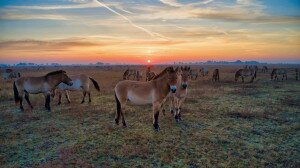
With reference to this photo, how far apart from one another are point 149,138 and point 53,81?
822 cm

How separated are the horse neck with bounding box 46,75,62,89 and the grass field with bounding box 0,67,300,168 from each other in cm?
153

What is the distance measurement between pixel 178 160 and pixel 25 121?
853cm

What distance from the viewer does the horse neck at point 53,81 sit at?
14.9m

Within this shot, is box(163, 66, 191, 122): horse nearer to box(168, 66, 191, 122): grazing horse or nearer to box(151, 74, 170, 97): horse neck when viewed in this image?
box(168, 66, 191, 122): grazing horse

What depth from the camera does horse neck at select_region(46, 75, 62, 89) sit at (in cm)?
1485

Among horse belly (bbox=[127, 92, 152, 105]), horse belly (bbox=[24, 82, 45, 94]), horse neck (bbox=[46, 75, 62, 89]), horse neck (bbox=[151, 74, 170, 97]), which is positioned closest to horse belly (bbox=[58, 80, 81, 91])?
horse neck (bbox=[46, 75, 62, 89])

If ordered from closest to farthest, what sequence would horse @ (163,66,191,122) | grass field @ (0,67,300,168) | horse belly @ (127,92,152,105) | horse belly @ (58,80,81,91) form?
grass field @ (0,67,300,168)
horse belly @ (127,92,152,105)
horse @ (163,66,191,122)
horse belly @ (58,80,81,91)

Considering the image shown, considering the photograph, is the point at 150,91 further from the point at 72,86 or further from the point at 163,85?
the point at 72,86

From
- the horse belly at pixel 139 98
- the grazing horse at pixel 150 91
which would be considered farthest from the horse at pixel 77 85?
the horse belly at pixel 139 98

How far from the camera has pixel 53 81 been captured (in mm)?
15000

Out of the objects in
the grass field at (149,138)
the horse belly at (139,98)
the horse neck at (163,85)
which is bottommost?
the grass field at (149,138)

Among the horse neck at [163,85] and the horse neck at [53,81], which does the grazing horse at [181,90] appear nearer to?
the horse neck at [163,85]

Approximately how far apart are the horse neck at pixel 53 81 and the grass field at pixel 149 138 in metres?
1.53

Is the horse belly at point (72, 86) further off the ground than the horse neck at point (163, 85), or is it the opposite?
the horse neck at point (163, 85)
